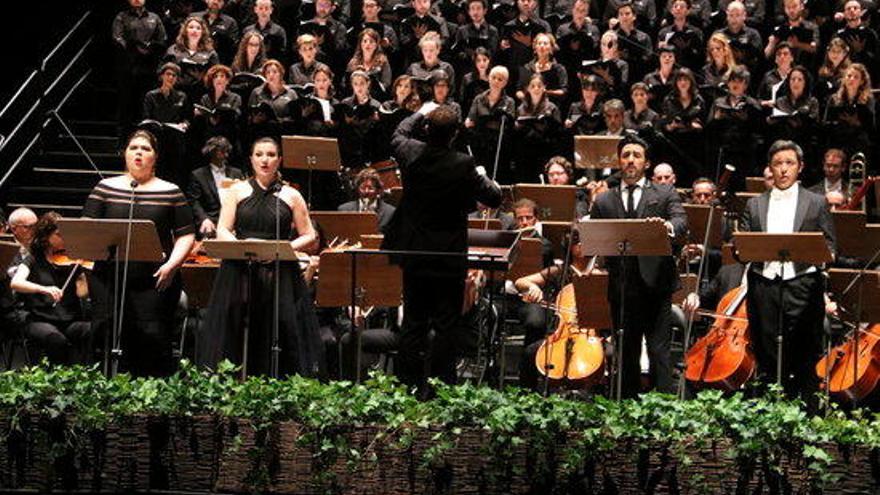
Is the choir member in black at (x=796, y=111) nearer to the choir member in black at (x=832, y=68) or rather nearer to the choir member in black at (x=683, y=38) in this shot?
the choir member in black at (x=832, y=68)

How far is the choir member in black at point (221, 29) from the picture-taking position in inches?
547

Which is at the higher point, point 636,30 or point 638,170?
point 636,30

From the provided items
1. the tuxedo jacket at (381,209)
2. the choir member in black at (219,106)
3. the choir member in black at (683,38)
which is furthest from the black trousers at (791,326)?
the choir member in black at (219,106)

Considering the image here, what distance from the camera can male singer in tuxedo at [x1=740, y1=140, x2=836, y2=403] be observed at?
27.5 feet

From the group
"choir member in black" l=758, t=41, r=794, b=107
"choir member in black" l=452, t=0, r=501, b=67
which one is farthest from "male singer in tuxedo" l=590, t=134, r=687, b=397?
"choir member in black" l=452, t=0, r=501, b=67

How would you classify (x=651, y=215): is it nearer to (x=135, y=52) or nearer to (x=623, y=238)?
(x=623, y=238)

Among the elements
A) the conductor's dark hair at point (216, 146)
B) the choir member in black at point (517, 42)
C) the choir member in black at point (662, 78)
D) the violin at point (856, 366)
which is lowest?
the violin at point (856, 366)

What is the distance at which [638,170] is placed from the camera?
28.1 feet

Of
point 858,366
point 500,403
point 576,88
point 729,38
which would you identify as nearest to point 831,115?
point 729,38

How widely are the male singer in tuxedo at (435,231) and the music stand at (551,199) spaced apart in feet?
8.75

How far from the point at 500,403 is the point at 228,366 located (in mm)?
1245

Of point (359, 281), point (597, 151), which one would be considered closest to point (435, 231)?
point (359, 281)

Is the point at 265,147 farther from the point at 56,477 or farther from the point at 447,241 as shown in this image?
the point at 56,477

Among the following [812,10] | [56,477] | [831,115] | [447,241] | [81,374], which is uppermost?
[812,10]
